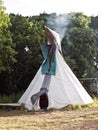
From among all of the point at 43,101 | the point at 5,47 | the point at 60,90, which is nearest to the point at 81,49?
the point at 5,47

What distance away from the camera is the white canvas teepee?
22.5m

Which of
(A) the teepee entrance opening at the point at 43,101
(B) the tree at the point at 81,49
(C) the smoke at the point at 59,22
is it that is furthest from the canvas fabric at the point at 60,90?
(C) the smoke at the point at 59,22

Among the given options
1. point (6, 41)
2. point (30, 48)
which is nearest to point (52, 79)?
point (6, 41)

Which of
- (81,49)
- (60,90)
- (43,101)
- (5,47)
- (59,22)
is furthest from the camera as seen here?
(59,22)

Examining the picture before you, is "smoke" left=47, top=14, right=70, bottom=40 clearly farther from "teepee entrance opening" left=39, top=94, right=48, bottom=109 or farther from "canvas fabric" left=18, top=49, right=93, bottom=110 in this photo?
"teepee entrance opening" left=39, top=94, right=48, bottom=109

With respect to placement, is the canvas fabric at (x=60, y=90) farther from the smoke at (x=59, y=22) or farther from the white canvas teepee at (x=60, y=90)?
the smoke at (x=59, y=22)

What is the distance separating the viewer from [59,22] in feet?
116

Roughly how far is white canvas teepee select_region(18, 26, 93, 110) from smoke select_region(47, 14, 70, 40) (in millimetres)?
10085

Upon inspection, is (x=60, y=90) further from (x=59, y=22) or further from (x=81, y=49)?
(x=59, y=22)

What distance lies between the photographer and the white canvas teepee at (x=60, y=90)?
73.9ft

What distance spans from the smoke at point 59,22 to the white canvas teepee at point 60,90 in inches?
397

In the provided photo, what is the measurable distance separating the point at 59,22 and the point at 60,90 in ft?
44.0

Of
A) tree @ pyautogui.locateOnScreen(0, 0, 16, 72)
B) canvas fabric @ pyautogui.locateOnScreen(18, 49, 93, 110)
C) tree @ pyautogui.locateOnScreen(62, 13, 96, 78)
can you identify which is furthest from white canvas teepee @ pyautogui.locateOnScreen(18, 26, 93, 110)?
tree @ pyautogui.locateOnScreen(62, 13, 96, 78)

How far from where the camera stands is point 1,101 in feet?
85.7
